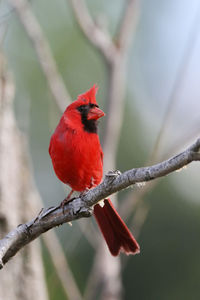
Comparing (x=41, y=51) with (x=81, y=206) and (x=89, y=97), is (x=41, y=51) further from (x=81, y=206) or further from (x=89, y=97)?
(x=81, y=206)

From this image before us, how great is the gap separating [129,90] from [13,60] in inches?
73.1

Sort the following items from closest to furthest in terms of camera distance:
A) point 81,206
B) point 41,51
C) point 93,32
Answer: point 81,206
point 41,51
point 93,32

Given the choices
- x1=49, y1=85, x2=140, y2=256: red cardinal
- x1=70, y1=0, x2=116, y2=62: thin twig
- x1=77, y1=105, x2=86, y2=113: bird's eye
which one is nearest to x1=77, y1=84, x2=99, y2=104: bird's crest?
x1=77, y1=105, x2=86, y2=113: bird's eye

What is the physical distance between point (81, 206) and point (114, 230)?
0.83m

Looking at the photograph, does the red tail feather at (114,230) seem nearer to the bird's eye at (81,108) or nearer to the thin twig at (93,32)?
the bird's eye at (81,108)

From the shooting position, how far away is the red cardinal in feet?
9.84

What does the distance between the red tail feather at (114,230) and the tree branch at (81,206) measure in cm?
69

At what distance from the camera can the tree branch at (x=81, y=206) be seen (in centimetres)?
190

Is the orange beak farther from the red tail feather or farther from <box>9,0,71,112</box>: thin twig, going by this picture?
<box>9,0,71,112</box>: thin twig

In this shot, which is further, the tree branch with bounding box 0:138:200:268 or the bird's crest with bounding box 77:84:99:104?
the bird's crest with bounding box 77:84:99:104

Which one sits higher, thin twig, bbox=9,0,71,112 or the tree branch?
thin twig, bbox=9,0,71,112

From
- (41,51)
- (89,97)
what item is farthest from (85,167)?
(41,51)

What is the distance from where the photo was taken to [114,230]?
120 inches

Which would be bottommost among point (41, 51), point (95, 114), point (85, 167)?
point (85, 167)
